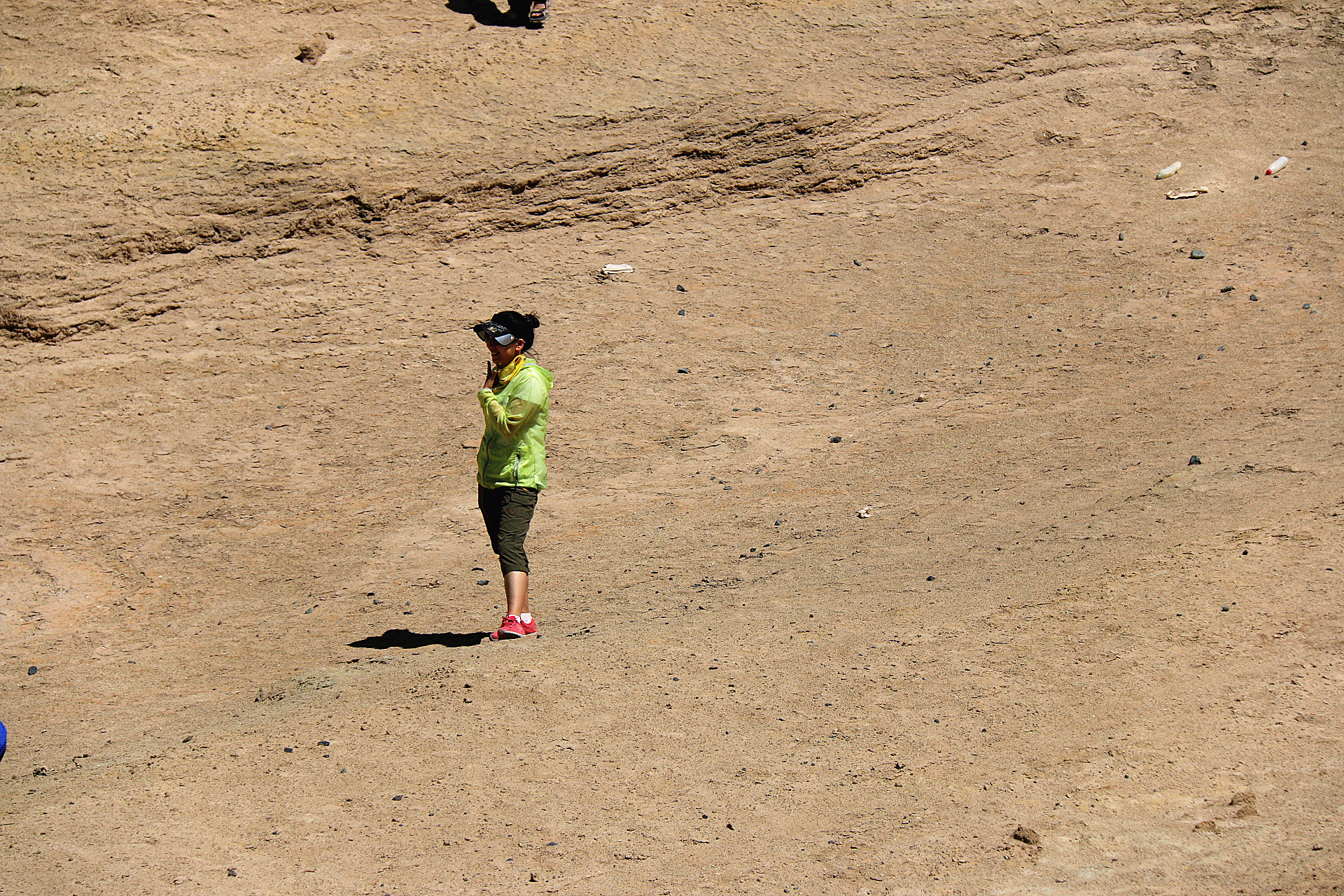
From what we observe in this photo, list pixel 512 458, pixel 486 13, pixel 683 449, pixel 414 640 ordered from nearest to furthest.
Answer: pixel 512 458 → pixel 414 640 → pixel 683 449 → pixel 486 13

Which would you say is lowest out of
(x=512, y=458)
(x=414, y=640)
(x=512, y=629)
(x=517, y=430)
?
(x=414, y=640)

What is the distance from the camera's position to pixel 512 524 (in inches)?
228

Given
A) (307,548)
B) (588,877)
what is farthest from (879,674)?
(307,548)

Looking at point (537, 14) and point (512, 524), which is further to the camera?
point (537, 14)

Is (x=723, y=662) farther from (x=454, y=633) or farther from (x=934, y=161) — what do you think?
(x=934, y=161)

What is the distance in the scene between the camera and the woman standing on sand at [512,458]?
569 cm

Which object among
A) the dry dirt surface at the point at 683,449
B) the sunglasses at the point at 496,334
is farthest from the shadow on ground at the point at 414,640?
the sunglasses at the point at 496,334

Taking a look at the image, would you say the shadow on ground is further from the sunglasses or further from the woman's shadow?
the woman's shadow

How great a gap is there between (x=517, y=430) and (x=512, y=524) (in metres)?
0.47

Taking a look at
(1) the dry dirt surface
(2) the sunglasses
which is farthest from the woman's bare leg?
(2) the sunglasses

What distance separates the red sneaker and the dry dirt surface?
0.16 m

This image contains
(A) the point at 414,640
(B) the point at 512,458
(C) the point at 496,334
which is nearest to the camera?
(C) the point at 496,334

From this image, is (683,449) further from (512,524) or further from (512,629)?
(512,629)

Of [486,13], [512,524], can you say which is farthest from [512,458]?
[486,13]
